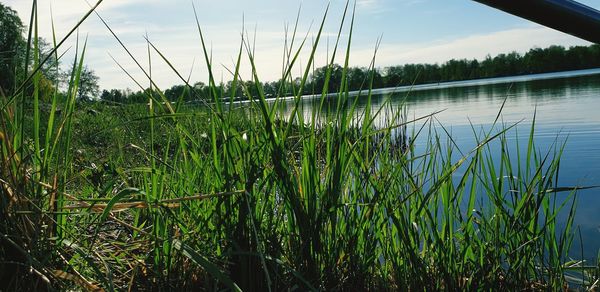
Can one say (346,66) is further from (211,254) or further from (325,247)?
(211,254)

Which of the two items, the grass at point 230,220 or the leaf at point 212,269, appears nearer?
the leaf at point 212,269

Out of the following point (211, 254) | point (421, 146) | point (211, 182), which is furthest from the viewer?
point (421, 146)

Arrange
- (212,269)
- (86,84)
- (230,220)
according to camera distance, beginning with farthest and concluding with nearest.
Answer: (86,84) < (230,220) < (212,269)

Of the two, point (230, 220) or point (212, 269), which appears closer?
point (212, 269)

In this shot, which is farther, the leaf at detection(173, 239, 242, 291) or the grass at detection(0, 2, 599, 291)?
the grass at detection(0, 2, 599, 291)

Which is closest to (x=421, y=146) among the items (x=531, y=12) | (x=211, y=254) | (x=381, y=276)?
(x=381, y=276)

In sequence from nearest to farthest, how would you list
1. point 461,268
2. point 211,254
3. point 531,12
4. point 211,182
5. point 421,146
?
point 531,12
point 211,254
point 211,182
point 461,268
point 421,146

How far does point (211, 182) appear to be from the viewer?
4.76ft

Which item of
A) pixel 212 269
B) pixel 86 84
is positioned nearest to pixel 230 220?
pixel 212 269

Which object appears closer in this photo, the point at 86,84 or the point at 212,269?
the point at 212,269

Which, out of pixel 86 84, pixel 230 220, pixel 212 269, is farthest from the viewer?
pixel 86 84

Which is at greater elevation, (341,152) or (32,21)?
(32,21)

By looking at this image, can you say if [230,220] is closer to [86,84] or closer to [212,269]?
[212,269]

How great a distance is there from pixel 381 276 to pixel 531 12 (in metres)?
1.42
